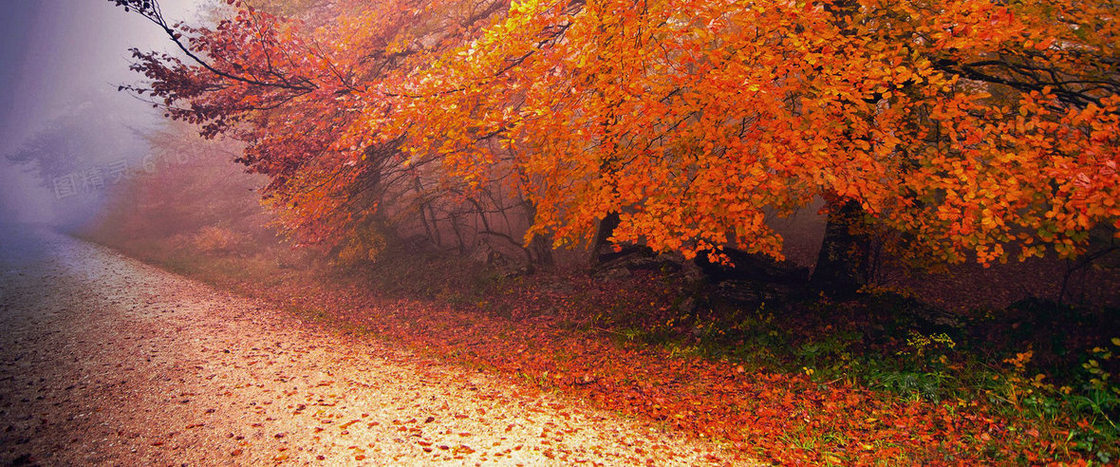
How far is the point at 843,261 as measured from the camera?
830cm

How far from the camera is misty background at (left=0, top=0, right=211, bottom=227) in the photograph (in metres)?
41.2

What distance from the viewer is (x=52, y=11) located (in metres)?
70.6

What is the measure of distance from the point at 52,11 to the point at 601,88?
11007 centimetres

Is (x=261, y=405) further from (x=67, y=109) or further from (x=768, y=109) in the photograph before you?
(x=67, y=109)

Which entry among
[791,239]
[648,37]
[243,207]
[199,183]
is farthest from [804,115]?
[199,183]

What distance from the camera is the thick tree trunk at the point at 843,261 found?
323 inches

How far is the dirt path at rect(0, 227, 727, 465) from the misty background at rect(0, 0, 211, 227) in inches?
987

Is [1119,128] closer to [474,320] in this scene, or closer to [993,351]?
[993,351]

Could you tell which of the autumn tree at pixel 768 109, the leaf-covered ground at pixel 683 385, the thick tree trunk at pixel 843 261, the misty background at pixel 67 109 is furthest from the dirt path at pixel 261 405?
the misty background at pixel 67 109

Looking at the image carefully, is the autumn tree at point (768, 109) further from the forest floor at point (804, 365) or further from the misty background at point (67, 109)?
the misty background at point (67, 109)

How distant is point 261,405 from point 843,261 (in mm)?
9880

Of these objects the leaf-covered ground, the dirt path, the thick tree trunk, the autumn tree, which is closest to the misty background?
the dirt path

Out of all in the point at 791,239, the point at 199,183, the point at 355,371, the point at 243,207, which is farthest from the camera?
the point at 199,183

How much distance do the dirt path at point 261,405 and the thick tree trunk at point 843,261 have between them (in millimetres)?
5058
